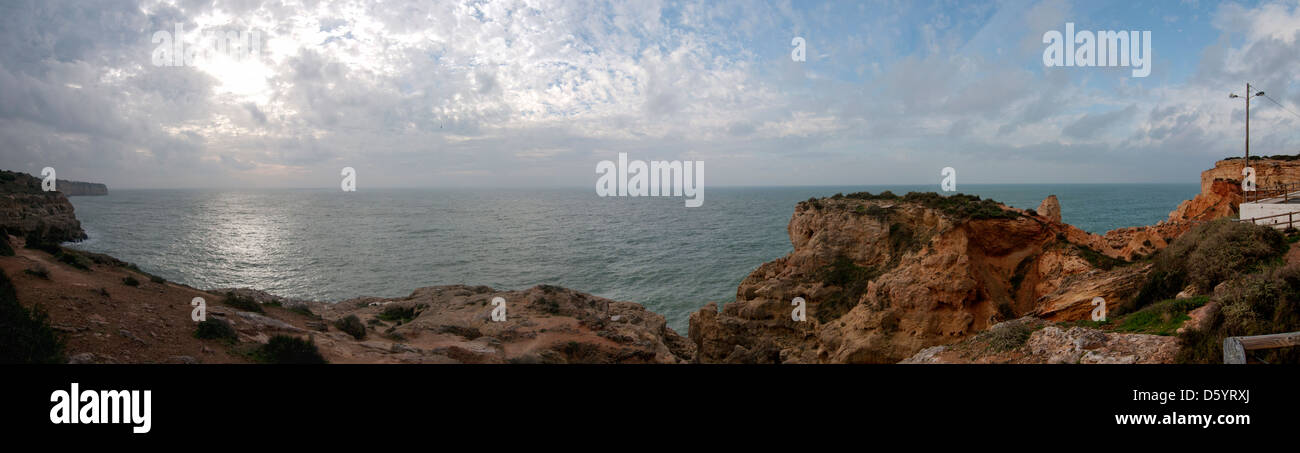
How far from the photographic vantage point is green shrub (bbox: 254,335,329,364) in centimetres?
980

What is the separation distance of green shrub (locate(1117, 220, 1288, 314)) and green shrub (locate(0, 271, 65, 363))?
2012 centimetres

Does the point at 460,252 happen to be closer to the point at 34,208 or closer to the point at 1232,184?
the point at 34,208

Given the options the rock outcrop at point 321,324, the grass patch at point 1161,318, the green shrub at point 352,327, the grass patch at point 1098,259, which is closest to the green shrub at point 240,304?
the rock outcrop at point 321,324

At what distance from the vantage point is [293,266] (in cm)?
4450

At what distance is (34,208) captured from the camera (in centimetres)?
4269

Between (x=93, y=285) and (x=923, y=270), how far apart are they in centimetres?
2393

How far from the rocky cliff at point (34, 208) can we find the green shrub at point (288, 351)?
4205 cm

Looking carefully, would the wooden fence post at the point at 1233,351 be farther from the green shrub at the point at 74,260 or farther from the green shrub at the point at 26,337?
the green shrub at the point at 74,260

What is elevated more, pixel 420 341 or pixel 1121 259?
pixel 1121 259

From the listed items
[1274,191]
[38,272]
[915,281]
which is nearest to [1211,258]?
[915,281]

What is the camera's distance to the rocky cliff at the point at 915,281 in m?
14.8

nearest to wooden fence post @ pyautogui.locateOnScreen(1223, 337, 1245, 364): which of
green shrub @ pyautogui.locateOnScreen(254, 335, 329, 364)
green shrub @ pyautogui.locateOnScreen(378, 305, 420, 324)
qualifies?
green shrub @ pyautogui.locateOnScreen(254, 335, 329, 364)
